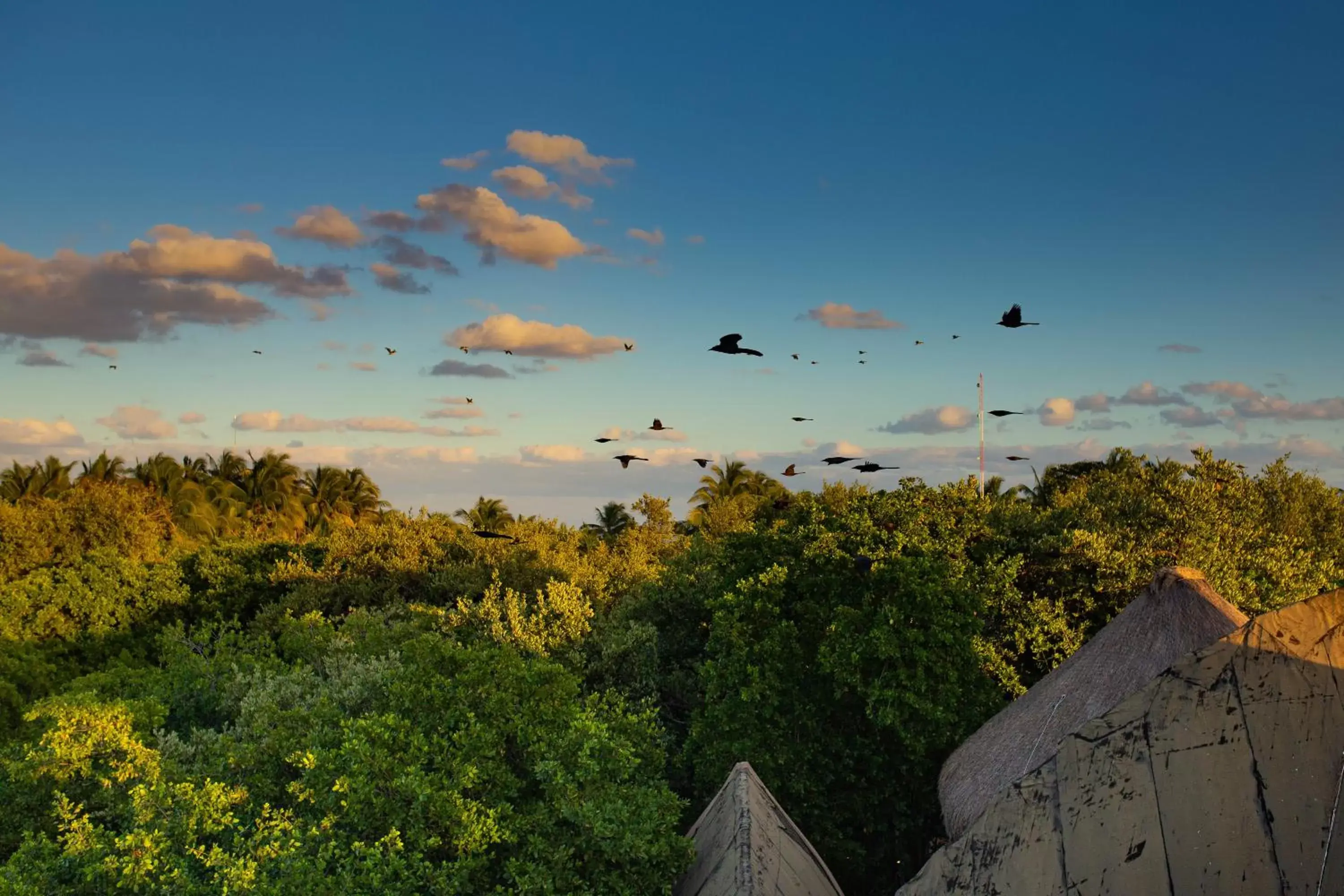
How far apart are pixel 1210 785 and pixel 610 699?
16.6m

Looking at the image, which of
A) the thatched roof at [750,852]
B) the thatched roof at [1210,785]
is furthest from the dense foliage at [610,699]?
the thatched roof at [1210,785]

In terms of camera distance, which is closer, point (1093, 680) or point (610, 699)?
point (1093, 680)

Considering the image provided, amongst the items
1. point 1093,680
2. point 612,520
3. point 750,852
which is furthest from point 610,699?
point 612,520

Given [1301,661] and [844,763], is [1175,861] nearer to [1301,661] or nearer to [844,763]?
[1301,661]

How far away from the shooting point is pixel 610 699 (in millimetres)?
23375

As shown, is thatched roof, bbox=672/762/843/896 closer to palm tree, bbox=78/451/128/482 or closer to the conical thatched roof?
the conical thatched roof

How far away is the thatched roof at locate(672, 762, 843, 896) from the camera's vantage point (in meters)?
14.2

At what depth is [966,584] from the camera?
2236cm

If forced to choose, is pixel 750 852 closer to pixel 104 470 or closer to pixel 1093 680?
pixel 1093 680

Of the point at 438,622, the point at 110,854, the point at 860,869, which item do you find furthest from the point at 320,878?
the point at 438,622

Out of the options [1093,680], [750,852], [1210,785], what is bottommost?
[750,852]

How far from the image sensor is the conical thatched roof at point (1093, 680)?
1619 cm

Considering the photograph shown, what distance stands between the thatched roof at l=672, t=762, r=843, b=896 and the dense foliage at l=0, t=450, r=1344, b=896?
85 centimetres

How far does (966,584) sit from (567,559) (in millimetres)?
22389
